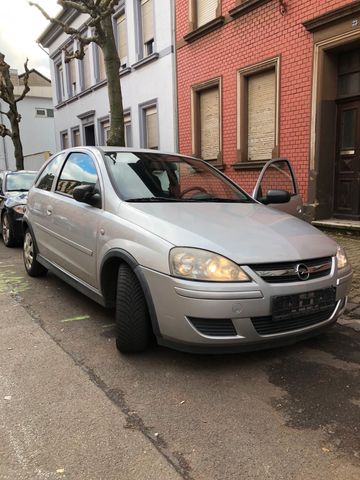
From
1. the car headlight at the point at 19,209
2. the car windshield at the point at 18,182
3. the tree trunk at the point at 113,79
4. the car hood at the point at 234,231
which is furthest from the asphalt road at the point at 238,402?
the car windshield at the point at 18,182

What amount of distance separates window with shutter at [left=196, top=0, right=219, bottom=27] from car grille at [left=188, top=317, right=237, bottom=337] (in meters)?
9.79

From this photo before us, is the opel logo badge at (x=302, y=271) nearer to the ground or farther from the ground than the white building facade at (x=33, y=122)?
nearer to the ground

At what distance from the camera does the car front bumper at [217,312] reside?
2.83 metres

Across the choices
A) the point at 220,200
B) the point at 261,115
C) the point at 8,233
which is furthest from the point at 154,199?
the point at 261,115

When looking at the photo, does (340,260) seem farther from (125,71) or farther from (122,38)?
(122,38)

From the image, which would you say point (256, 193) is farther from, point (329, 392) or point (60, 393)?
point (60, 393)

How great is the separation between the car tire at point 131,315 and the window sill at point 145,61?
11.2 metres

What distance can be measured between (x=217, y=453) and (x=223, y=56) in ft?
32.7

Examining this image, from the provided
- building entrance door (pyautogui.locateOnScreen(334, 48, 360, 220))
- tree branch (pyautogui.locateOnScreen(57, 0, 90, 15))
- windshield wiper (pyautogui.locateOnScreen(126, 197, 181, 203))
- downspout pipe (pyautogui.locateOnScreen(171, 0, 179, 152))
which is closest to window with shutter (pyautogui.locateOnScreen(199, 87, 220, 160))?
downspout pipe (pyautogui.locateOnScreen(171, 0, 179, 152))

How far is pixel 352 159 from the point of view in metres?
8.19

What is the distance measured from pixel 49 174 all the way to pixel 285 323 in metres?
3.61

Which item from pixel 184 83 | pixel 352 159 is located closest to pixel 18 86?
pixel 184 83

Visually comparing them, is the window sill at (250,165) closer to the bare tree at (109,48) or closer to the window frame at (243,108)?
the window frame at (243,108)

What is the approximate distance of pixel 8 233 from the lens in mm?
8305
